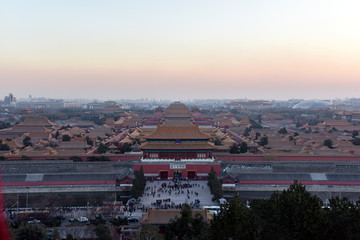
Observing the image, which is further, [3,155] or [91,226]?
[3,155]

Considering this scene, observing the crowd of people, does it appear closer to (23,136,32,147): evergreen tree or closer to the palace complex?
the palace complex

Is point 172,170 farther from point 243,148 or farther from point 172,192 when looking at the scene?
point 243,148

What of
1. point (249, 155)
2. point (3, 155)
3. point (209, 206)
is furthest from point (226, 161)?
point (3, 155)

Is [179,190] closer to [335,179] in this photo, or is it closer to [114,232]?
[114,232]

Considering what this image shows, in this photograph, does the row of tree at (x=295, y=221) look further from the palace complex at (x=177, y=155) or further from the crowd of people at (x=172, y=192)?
the palace complex at (x=177, y=155)

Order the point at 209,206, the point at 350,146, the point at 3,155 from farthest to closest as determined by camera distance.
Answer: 1. the point at 350,146
2. the point at 3,155
3. the point at 209,206

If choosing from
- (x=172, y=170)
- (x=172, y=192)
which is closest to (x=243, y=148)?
(x=172, y=170)

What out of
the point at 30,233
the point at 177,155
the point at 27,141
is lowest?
the point at 30,233

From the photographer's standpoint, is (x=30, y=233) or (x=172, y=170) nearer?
(x=30, y=233)

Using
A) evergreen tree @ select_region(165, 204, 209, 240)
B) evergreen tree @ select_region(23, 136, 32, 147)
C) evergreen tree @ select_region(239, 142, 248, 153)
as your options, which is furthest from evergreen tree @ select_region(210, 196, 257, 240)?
evergreen tree @ select_region(23, 136, 32, 147)

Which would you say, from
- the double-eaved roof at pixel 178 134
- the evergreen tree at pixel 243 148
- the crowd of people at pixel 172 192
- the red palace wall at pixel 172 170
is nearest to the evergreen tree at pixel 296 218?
the crowd of people at pixel 172 192

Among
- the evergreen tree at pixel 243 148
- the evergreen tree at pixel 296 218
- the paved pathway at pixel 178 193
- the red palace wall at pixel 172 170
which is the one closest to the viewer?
the evergreen tree at pixel 296 218
